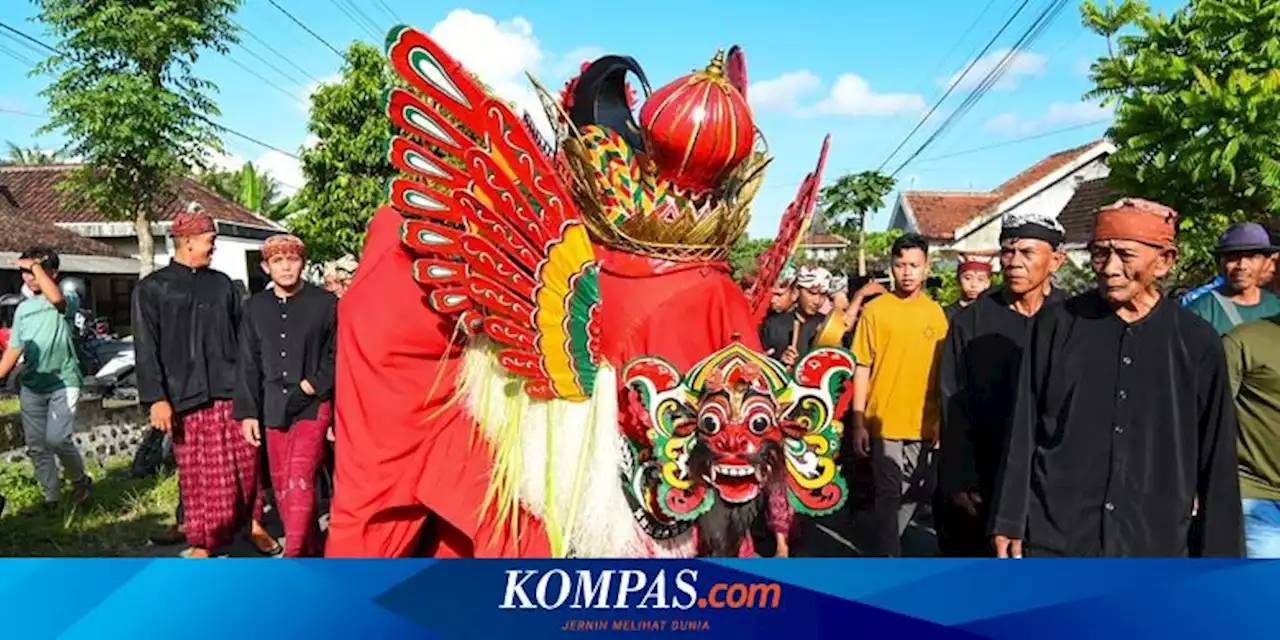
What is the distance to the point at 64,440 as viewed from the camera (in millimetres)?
4914

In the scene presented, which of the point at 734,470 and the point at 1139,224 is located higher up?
the point at 1139,224

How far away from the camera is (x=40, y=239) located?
15.0 m

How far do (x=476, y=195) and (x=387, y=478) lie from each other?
64 cm

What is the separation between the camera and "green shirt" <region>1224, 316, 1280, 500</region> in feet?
8.30

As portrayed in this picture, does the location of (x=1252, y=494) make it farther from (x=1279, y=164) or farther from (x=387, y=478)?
(x=1279, y=164)

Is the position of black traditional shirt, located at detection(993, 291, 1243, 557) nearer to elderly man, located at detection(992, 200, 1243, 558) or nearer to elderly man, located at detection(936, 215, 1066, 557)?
elderly man, located at detection(992, 200, 1243, 558)

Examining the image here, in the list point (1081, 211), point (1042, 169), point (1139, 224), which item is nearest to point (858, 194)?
point (1081, 211)

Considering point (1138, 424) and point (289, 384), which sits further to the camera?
point (289, 384)

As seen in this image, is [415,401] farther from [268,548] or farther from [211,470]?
[268,548]

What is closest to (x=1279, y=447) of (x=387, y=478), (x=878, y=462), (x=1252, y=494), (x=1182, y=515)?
(x=1252, y=494)

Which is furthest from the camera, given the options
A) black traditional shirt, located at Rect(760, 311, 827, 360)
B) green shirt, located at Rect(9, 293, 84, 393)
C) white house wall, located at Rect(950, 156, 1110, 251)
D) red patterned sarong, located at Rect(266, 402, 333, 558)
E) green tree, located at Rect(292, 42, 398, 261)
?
white house wall, located at Rect(950, 156, 1110, 251)

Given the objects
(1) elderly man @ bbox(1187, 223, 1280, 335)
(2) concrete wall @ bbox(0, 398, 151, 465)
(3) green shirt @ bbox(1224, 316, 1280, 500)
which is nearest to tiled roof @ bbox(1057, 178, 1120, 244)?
(1) elderly man @ bbox(1187, 223, 1280, 335)

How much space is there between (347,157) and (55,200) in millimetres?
11366

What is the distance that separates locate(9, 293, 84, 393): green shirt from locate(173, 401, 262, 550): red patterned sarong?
5.08ft
